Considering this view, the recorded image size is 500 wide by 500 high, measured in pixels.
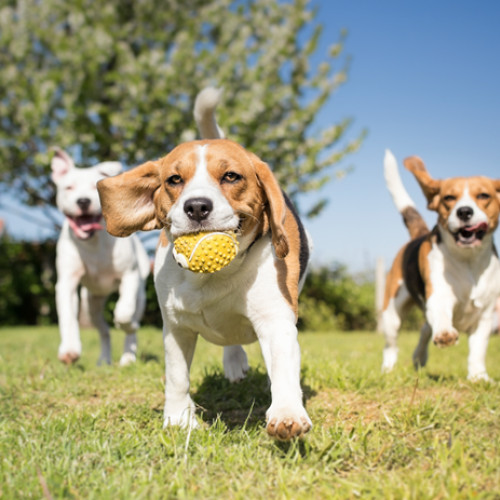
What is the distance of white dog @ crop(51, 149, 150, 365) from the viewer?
5.33 metres

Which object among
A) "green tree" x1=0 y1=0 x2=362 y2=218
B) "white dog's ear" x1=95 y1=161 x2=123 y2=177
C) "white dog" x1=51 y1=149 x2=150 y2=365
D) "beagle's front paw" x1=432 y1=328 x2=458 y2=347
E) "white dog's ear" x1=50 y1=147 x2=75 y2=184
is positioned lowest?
"beagle's front paw" x1=432 y1=328 x2=458 y2=347

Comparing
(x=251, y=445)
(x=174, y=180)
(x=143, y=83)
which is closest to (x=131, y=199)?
(x=174, y=180)

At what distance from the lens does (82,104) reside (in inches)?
563

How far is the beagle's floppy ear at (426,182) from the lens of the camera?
5.00 m

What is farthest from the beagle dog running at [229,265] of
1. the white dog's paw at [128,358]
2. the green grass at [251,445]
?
the white dog's paw at [128,358]

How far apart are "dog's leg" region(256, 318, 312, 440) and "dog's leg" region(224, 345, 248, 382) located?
129cm

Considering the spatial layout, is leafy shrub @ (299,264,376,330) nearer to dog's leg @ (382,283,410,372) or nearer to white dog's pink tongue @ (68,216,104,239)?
dog's leg @ (382,283,410,372)

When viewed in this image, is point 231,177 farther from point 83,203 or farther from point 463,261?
point 83,203

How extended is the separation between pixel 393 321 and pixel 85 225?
10.4 ft

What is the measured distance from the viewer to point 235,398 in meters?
3.72

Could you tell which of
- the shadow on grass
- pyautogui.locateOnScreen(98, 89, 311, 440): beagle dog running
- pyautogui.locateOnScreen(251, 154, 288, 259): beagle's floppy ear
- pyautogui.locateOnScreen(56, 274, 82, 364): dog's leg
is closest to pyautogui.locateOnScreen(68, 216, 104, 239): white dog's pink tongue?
pyautogui.locateOnScreen(56, 274, 82, 364): dog's leg

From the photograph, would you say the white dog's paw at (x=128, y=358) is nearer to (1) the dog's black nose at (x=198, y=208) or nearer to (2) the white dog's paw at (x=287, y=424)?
(1) the dog's black nose at (x=198, y=208)

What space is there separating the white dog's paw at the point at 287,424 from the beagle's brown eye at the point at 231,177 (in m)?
1.09

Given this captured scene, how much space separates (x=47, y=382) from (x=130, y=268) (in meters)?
1.64
